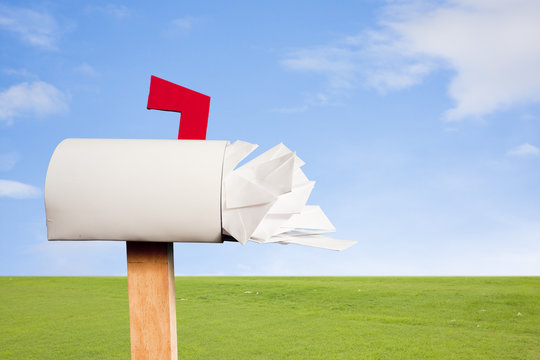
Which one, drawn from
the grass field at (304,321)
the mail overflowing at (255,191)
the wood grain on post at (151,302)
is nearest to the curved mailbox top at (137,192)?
the mail overflowing at (255,191)

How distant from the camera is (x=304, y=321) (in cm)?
464

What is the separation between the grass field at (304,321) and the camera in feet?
12.3

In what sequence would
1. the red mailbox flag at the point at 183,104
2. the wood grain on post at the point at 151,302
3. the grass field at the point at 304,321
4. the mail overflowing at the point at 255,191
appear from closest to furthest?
the mail overflowing at the point at 255,191, the wood grain on post at the point at 151,302, the red mailbox flag at the point at 183,104, the grass field at the point at 304,321

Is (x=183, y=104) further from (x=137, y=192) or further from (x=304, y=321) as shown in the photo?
(x=304, y=321)

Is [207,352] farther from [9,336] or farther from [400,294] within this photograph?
[400,294]

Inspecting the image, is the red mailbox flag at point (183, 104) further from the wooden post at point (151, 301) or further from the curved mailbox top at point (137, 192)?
the wooden post at point (151, 301)

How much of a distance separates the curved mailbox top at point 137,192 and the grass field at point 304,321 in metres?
2.47

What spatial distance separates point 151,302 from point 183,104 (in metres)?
0.72

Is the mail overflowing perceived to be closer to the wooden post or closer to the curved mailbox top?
the curved mailbox top

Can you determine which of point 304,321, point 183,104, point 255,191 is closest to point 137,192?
point 255,191

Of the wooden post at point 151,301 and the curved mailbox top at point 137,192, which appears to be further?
the wooden post at point 151,301

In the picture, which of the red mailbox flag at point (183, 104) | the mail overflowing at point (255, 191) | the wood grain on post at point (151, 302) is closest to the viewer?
the mail overflowing at point (255, 191)

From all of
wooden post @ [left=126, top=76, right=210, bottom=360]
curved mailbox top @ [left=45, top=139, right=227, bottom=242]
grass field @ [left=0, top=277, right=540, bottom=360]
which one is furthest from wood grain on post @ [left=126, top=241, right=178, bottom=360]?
grass field @ [left=0, top=277, right=540, bottom=360]

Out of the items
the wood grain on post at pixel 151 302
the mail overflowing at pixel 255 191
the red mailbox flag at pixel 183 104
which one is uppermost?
the red mailbox flag at pixel 183 104
